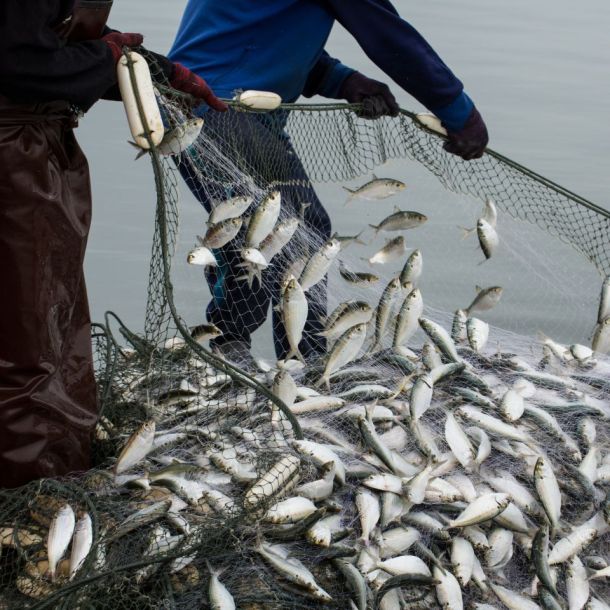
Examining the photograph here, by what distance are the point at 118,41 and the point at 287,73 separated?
165 cm

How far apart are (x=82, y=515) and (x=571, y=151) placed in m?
8.82

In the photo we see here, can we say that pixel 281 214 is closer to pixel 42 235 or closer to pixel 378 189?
pixel 378 189

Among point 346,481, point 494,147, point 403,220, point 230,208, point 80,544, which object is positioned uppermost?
point 230,208

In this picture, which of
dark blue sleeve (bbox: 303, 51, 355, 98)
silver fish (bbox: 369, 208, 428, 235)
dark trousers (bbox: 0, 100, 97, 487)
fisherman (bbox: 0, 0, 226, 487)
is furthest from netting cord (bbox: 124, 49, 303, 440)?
dark blue sleeve (bbox: 303, 51, 355, 98)

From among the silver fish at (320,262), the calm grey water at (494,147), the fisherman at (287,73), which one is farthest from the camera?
the calm grey water at (494,147)

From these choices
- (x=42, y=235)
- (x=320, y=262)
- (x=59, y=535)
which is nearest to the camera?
(x=59, y=535)

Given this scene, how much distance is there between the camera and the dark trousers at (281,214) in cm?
496

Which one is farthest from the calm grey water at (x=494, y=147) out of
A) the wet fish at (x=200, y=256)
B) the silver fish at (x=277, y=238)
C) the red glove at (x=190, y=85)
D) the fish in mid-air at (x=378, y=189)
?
the red glove at (x=190, y=85)

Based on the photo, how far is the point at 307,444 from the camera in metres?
3.90

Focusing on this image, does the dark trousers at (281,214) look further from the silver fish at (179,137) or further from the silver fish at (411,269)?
the silver fish at (179,137)

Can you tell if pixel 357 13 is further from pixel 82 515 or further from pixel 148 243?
pixel 148 243

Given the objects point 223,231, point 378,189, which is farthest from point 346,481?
point 378,189

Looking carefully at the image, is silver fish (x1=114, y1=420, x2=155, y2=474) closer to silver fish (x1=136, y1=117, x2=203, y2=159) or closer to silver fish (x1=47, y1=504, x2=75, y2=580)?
silver fish (x1=47, y1=504, x2=75, y2=580)

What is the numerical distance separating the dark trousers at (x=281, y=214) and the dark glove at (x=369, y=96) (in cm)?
40
